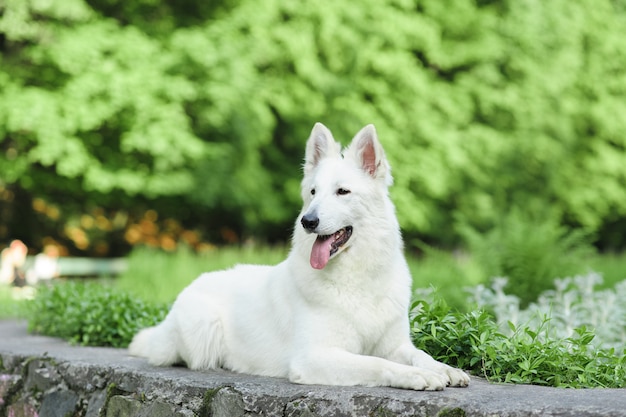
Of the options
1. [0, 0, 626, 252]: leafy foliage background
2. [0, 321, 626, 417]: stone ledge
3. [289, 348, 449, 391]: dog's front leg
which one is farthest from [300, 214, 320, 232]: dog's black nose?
[0, 0, 626, 252]: leafy foliage background

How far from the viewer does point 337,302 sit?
13.6ft

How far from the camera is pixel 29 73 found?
50.1 ft

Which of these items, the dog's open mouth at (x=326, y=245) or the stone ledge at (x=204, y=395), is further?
the dog's open mouth at (x=326, y=245)

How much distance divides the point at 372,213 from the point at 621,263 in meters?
10.0

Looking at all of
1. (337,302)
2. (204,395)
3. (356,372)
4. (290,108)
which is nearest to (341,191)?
(337,302)

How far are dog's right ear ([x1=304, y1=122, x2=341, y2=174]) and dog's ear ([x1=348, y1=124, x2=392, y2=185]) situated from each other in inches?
5.0

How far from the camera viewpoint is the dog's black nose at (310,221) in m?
3.96

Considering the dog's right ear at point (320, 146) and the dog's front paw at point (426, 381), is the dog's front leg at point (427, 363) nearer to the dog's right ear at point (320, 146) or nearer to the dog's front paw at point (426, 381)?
the dog's front paw at point (426, 381)

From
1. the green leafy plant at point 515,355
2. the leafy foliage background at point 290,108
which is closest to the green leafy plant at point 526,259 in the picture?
the leafy foliage background at point 290,108

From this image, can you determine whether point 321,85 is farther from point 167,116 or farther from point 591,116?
point 591,116

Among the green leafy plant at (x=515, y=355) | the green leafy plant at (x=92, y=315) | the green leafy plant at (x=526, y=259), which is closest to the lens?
the green leafy plant at (x=515, y=355)

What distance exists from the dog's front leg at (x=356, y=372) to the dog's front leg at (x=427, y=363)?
0.07 meters

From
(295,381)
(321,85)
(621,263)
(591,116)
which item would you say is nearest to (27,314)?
(295,381)

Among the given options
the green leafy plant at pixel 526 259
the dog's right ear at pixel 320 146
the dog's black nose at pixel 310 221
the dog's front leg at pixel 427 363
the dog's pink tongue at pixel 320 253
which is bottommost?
the dog's front leg at pixel 427 363
